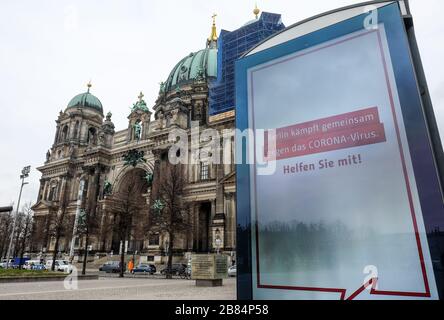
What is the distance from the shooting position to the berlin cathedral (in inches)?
1540

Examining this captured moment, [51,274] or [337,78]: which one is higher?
[337,78]

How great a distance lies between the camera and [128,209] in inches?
1278

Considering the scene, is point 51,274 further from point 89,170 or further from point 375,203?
point 89,170

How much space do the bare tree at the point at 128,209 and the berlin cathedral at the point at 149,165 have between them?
1.17 feet

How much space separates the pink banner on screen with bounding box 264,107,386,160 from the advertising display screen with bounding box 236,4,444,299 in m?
0.02

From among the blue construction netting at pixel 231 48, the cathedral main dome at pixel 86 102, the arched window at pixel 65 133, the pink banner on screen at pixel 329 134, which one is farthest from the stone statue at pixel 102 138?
the pink banner on screen at pixel 329 134

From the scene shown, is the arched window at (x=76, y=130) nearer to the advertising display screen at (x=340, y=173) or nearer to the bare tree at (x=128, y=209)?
the bare tree at (x=128, y=209)

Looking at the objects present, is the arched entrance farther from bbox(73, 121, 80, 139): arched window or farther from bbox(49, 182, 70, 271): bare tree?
bbox(73, 121, 80, 139): arched window

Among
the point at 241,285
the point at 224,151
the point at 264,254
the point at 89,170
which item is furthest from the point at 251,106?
the point at 89,170

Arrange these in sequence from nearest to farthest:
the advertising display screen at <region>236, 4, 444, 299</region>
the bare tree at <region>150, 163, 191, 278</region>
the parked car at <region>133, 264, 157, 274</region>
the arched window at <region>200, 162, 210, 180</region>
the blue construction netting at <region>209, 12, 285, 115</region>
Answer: the advertising display screen at <region>236, 4, 444, 299</region> → the bare tree at <region>150, 163, 191, 278</region> → the parked car at <region>133, 264, 157, 274</region> → the arched window at <region>200, 162, 210, 180</region> → the blue construction netting at <region>209, 12, 285, 115</region>

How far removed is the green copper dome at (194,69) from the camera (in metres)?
60.1

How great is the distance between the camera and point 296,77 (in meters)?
6.56

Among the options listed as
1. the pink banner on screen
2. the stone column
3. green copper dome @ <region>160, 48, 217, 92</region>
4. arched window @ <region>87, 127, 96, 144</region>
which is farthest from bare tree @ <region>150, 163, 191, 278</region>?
arched window @ <region>87, 127, 96, 144</region>
